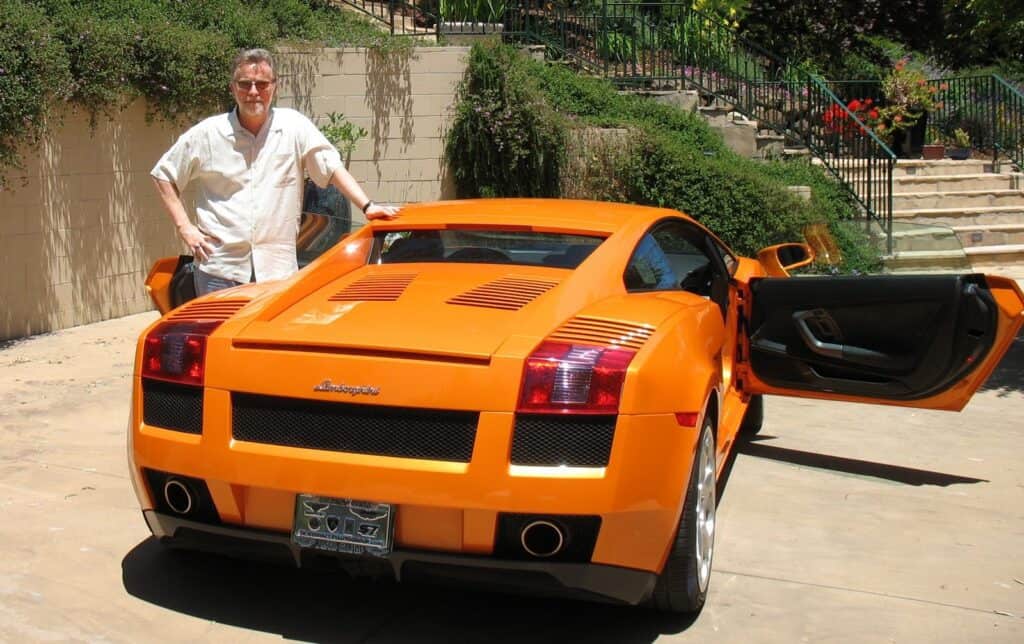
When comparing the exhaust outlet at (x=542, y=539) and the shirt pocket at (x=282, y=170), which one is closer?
the exhaust outlet at (x=542, y=539)

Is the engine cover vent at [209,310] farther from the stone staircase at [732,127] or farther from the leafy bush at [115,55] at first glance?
the stone staircase at [732,127]

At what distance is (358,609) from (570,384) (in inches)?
48.7

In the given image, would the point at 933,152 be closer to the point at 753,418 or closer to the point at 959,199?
the point at 959,199

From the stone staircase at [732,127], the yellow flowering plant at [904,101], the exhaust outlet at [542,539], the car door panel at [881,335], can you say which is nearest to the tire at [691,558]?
the exhaust outlet at [542,539]

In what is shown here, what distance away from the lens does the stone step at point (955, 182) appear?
15570mm

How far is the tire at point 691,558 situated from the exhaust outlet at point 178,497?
1523 mm

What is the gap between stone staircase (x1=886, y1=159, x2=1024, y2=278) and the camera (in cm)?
1344

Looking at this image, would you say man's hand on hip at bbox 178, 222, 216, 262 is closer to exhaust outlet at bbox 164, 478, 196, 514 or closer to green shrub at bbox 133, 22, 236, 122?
exhaust outlet at bbox 164, 478, 196, 514

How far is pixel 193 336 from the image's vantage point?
4.04m

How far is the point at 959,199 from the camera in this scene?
15.5 m

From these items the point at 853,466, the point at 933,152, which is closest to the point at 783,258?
the point at 853,466

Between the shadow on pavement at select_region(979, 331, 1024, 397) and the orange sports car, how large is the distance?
168 inches

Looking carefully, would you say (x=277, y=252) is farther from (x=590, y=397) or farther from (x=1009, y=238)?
(x=1009, y=238)

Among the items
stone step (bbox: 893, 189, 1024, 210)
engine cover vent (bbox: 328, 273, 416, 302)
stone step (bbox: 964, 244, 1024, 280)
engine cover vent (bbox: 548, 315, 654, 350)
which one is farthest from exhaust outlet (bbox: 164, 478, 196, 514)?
stone step (bbox: 893, 189, 1024, 210)
